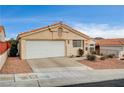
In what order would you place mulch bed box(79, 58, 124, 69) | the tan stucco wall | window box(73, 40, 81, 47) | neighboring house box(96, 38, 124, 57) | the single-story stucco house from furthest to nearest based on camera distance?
1. neighboring house box(96, 38, 124, 57)
2. window box(73, 40, 81, 47)
3. the single-story stucco house
4. the tan stucco wall
5. mulch bed box(79, 58, 124, 69)

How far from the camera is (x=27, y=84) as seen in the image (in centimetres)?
1208

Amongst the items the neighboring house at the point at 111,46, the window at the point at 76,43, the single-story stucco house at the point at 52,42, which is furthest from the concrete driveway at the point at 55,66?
the neighboring house at the point at 111,46

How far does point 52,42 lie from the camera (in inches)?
1024

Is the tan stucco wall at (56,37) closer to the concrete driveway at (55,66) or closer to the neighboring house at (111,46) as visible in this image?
the neighboring house at (111,46)

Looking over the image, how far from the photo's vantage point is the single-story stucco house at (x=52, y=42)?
24609 mm

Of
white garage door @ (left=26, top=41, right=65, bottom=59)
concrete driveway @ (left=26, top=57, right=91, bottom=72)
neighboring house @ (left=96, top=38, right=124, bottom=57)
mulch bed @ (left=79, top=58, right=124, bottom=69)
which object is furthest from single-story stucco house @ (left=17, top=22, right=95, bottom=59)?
mulch bed @ (left=79, top=58, right=124, bottom=69)

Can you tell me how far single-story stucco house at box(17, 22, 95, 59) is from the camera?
24.6m

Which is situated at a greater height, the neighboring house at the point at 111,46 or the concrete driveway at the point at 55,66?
the neighboring house at the point at 111,46

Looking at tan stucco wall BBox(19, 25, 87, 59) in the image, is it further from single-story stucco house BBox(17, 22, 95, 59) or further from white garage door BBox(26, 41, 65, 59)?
A: white garage door BBox(26, 41, 65, 59)

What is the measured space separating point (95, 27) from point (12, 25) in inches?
385

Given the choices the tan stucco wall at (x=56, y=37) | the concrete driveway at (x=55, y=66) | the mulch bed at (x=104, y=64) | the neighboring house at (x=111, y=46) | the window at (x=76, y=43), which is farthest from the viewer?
the neighboring house at (x=111, y=46)
